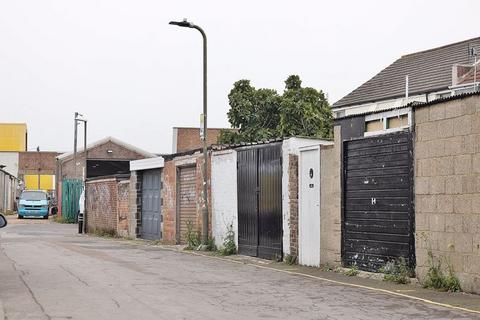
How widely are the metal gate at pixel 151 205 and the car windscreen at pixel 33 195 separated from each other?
27.9 m

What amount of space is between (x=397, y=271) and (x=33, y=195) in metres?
45.8

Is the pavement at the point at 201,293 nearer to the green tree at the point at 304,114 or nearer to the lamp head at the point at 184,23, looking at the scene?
the lamp head at the point at 184,23

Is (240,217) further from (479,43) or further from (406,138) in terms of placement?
(479,43)

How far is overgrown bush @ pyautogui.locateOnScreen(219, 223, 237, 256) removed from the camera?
20.3m

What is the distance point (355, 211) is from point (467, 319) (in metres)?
6.12

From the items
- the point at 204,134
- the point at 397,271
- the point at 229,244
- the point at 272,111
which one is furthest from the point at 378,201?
the point at 272,111

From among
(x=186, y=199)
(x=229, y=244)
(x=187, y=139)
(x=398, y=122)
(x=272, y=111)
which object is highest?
(x=187, y=139)

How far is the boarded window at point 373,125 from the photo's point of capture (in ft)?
47.2

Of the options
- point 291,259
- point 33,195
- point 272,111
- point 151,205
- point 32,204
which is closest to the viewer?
point 291,259

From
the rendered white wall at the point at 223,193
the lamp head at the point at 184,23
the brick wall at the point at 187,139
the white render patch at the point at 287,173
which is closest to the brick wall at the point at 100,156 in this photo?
the brick wall at the point at 187,139

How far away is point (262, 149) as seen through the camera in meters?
19.0

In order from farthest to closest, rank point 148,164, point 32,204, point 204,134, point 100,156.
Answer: point 100,156, point 32,204, point 148,164, point 204,134

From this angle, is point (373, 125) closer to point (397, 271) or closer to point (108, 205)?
point (397, 271)

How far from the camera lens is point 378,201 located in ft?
46.5
